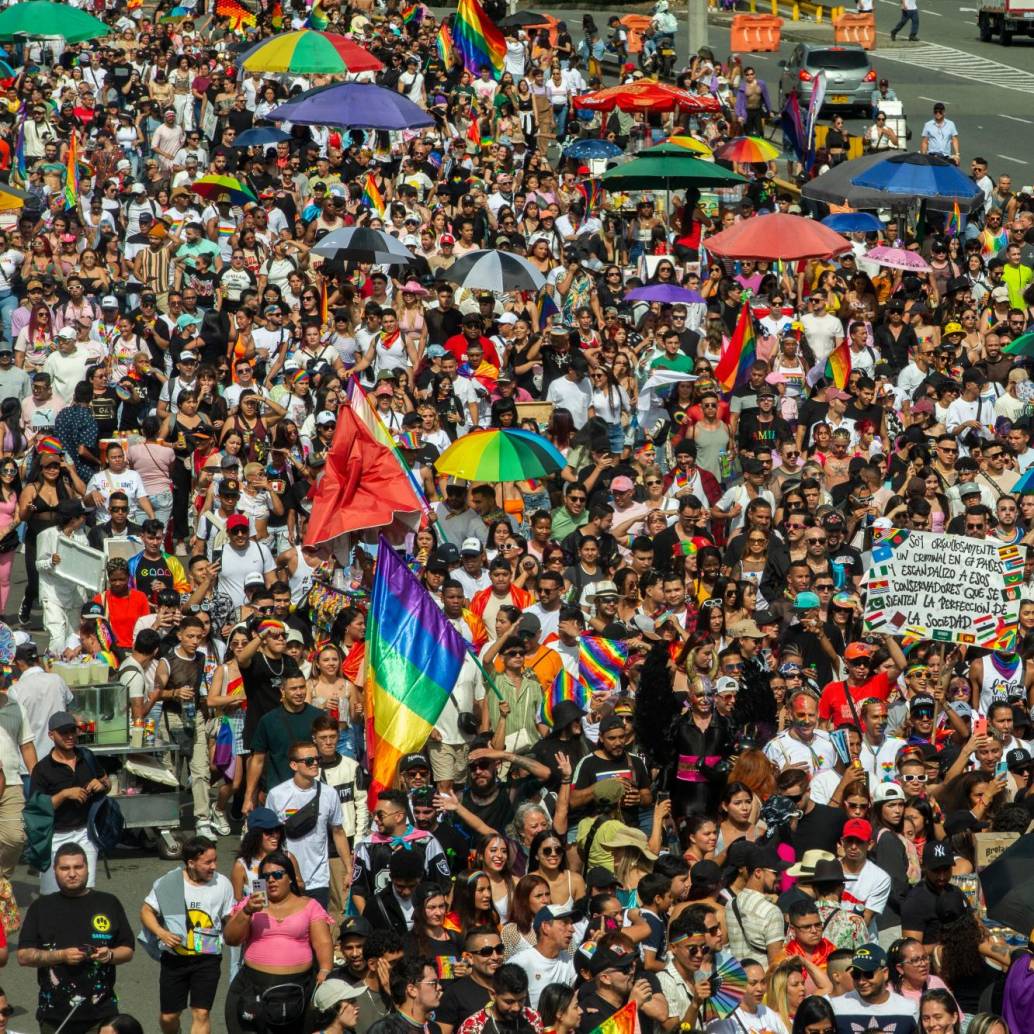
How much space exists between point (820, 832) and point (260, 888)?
9.85 ft

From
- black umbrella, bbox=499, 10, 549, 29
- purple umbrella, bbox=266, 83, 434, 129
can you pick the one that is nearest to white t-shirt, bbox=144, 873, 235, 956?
purple umbrella, bbox=266, 83, 434, 129

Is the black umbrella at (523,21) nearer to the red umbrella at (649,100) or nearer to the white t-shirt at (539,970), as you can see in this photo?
the red umbrella at (649,100)

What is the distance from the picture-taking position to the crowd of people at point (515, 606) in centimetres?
1062

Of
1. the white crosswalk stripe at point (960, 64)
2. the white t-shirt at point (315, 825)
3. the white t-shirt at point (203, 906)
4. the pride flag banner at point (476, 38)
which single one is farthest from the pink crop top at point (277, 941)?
the white crosswalk stripe at point (960, 64)

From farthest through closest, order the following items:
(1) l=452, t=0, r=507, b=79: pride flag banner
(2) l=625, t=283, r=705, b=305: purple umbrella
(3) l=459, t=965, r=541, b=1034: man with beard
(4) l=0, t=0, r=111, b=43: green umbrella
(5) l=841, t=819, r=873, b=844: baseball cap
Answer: (1) l=452, t=0, r=507, b=79: pride flag banner
(4) l=0, t=0, r=111, b=43: green umbrella
(2) l=625, t=283, r=705, b=305: purple umbrella
(5) l=841, t=819, r=873, b=844: baseball cap
(3) l=459, t=965, r=541, b=1034: man with beard

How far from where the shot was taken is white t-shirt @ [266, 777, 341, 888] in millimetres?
12000

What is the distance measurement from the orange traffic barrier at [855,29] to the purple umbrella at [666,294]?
2910 cm

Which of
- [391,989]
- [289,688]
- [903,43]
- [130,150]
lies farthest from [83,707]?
[903,43]

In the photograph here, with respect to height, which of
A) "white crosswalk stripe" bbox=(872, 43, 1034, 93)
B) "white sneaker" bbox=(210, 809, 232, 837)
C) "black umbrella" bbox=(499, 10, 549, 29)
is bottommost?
"white crosswalk stripe" bbox=(872, 43, 1034, 93)

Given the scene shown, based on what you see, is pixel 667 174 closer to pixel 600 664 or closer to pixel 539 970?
pixel 600 664

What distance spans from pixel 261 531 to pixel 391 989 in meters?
6.73

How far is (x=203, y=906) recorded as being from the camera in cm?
1098

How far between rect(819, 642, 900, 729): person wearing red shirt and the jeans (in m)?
38.8

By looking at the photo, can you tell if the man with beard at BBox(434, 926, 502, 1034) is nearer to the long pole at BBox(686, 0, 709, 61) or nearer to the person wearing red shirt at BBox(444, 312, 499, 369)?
the person wearing red shirt at BBox(444, 312, 499, 369)
